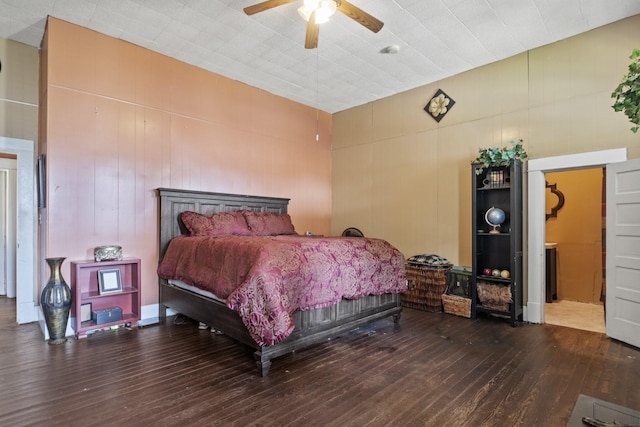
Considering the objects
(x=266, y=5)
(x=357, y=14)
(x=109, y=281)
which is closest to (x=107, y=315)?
(x=109, y=281)

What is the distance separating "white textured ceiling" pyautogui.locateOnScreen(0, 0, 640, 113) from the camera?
11.2 ft

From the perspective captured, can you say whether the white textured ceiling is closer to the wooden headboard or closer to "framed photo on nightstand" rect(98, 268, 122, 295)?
the wooden headboard

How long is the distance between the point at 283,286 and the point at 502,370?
194 centimetres

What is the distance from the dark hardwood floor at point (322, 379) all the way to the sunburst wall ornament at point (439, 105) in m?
3.14

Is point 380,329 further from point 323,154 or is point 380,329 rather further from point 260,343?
point 323,154

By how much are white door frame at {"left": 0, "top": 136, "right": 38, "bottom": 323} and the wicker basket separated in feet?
16.9

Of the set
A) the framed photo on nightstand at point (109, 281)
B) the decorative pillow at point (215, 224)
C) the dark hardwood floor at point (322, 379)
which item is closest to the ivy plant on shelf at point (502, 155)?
the dark hardwood floor at point (322, 379)

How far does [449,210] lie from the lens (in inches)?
197

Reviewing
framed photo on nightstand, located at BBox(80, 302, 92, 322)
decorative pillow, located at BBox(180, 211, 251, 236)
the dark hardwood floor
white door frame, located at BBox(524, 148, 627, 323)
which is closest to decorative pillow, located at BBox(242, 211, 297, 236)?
decorative pillow, located at BBox(180, 211, 251, 236)

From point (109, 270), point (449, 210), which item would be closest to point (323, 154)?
point (449, 210)

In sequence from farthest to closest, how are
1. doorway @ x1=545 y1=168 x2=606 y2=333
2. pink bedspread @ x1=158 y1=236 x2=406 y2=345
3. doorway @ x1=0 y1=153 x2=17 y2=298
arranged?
doorway @ x1=0 y1=153 x2=17 y2=298 < doorway @ x1=545 y1=168 x2=606 y2=333 < pink bedspread @ x1=158 y1=236 x2=406 y2=345

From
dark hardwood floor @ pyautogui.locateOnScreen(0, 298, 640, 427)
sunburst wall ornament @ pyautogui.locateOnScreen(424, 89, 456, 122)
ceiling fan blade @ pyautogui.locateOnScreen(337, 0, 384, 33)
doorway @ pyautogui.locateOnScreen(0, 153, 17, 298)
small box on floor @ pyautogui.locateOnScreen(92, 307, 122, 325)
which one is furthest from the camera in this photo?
doorway @ pyautogui.locateOnScreen(0, 153, 17, 298)

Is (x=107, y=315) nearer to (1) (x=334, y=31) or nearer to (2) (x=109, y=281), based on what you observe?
(2) (x=109, y=281)

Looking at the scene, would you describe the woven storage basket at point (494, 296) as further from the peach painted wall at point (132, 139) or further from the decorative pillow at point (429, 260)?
the peach painted wall at point (132, 139)
